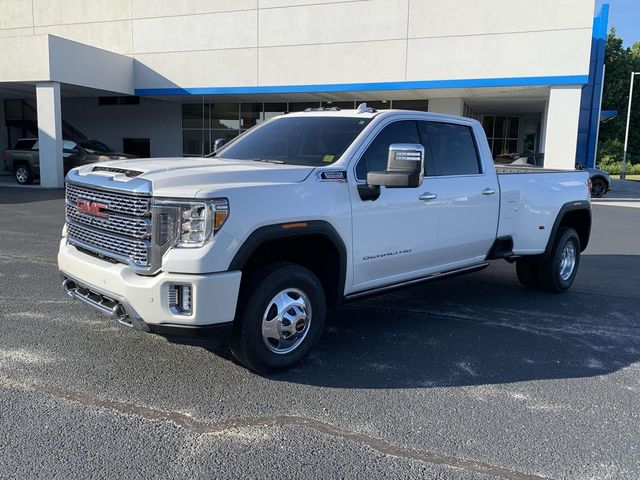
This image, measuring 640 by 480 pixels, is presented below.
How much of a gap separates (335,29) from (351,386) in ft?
63.2

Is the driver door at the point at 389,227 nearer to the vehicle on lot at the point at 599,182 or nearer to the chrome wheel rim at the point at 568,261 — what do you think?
the chrome wheel rim at the point at 568,261

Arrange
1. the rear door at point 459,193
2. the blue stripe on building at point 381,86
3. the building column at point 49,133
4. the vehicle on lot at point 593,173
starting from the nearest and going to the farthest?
the rear door at point 459,193, the blue stripe on building at point 381,86, the building column at point 49,133, the vehicle on lot at point 593,173

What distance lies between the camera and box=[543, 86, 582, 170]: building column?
738 inches

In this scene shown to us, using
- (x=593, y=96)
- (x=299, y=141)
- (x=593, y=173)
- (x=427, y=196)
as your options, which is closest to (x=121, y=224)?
(x=299, y=141)

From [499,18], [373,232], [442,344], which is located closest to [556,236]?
[442,344]

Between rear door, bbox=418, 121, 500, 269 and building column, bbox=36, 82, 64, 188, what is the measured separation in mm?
18202

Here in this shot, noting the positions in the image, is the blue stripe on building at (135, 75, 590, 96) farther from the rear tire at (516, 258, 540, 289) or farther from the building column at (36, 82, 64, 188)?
the rear tire at (516, 258, 540, 289)

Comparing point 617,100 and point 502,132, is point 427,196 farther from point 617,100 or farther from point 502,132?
point 617,100

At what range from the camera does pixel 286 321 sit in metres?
4.24

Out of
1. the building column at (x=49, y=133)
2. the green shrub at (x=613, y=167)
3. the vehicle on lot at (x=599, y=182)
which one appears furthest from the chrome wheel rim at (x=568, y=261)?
the green shrub at (x=613, y=167)

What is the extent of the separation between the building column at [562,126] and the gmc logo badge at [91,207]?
1765 centimetres

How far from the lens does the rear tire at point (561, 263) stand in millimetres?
6992

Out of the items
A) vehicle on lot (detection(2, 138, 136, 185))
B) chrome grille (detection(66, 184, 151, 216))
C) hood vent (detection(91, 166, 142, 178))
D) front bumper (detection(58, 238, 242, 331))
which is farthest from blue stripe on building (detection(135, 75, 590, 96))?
front bumper (detection(58, 238, 242, 331))

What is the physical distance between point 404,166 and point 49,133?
64.1 feet
